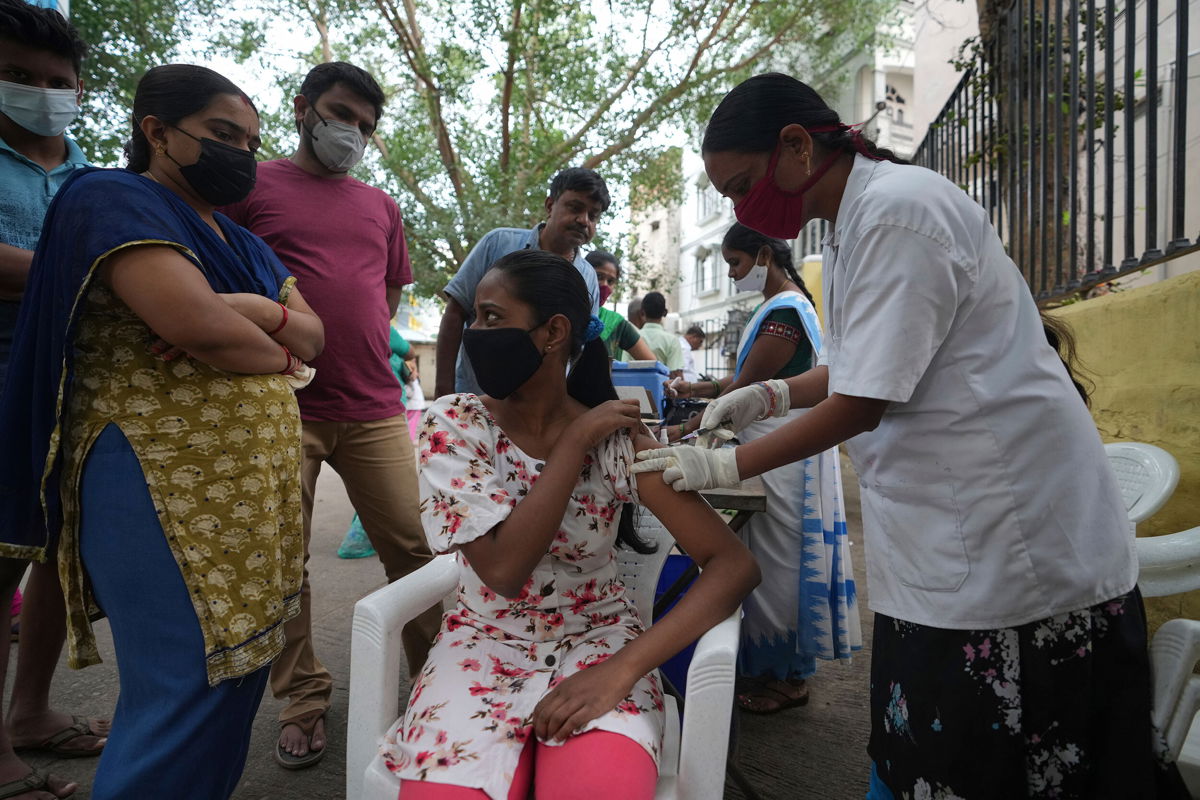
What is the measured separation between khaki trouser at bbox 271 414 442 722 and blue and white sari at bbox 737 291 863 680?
120 centimetres

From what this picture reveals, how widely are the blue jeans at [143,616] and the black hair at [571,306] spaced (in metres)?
0.91

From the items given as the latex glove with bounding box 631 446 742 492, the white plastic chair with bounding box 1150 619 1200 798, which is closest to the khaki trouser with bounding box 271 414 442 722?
the latex glove with bounding box 631 446 742 492

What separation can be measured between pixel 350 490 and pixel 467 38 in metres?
8.04

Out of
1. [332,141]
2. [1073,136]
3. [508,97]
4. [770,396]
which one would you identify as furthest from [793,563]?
[508,97]

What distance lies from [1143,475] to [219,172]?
2.62m

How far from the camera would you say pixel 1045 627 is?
3.93 feet

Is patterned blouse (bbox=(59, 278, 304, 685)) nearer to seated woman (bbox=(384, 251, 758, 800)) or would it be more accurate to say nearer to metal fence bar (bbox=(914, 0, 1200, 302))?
seated woman (bbox=(384, 251, 758, 800))

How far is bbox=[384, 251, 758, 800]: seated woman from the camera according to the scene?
127 cm

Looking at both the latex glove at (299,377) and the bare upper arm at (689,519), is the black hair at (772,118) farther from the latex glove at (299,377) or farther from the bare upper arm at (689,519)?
the latex glove at (299,377)

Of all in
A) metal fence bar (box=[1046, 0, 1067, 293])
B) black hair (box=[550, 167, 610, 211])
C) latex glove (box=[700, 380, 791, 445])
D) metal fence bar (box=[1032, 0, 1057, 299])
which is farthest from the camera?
metal fence bar (box=[1032, 0, 1057, 299])

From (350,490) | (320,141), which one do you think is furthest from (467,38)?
(350,490)

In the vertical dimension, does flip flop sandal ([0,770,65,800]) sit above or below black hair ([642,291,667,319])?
below

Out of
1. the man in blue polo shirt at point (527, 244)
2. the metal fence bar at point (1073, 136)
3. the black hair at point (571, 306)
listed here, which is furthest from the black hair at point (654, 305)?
the black hair at point (571, 306)

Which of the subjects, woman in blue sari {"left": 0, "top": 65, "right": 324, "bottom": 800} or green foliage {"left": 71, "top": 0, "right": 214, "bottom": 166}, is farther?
green foliage {"left": 71, "top": 0, "right": 214, "bottom": 166}
